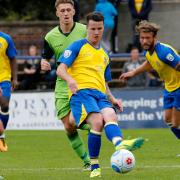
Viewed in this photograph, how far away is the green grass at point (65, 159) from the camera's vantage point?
36.9 ft

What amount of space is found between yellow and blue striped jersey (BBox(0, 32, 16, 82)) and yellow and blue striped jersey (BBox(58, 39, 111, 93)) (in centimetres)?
380

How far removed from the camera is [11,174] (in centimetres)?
1162

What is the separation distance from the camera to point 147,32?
12.8m

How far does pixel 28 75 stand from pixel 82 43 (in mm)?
13016

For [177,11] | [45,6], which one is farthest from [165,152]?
[45,6]

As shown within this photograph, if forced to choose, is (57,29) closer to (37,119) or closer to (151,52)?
(151,52)

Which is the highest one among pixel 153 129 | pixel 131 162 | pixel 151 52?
pixel 151 52

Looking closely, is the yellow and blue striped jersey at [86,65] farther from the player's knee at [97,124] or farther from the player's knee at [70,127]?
the player's knee at [70,127]

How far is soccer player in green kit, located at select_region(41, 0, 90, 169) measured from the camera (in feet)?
40.0

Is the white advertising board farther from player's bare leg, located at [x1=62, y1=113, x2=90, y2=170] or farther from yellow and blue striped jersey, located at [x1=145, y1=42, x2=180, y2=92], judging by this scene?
player's bare leg, located at [x1=62, y1=113, x2=90, y2=170]

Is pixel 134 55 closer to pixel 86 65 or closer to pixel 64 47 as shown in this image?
pixel 64 47

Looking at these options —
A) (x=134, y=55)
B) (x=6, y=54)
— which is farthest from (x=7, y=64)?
(x=134, y=55)

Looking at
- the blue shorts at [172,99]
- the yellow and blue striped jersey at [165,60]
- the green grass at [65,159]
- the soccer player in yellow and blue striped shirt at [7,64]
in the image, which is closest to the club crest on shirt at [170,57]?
the yellow and blue striped jersey at [165,60]

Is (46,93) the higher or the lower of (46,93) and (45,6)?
the lower
